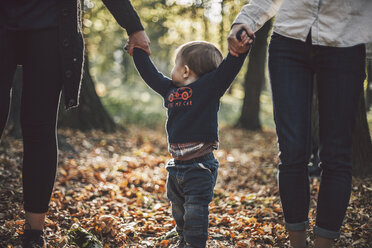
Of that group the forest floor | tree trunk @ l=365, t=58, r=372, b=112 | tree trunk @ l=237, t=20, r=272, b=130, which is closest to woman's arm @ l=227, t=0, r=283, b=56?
the forest floor

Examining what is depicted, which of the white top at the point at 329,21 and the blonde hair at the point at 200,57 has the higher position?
the white top at the point at 329,21

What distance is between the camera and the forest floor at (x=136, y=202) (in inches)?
117

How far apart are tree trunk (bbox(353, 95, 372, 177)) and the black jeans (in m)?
3.37

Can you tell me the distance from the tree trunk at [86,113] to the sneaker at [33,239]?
511cm

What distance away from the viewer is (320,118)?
219 centimetres

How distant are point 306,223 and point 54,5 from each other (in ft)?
7.02

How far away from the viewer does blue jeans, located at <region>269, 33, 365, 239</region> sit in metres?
2.09

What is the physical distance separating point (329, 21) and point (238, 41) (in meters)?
0.55

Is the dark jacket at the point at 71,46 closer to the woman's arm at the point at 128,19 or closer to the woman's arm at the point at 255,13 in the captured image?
the woman's arm at the point at 128,19

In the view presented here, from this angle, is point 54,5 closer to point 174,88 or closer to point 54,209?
point 174,88

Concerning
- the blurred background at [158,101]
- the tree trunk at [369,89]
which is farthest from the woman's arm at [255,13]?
the blurred background at [158,101]

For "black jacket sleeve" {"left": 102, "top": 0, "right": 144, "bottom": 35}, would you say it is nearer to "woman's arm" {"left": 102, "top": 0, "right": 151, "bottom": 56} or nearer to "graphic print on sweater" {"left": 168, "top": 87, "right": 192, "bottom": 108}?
"woman's arm" {"left": 102, "top": 0, "right": 151, "bottom": 56}

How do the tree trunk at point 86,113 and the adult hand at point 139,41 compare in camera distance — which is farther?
the tree trunk at point 86,113

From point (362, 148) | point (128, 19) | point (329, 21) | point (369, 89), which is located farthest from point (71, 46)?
point (369, 89)
